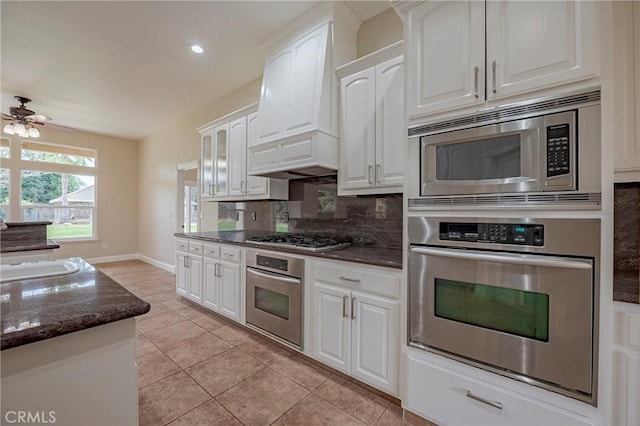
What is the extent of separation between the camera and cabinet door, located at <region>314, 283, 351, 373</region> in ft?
6.27

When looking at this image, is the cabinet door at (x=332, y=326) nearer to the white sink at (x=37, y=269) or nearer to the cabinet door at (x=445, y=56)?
the cabinet door at (x=445, y=56)

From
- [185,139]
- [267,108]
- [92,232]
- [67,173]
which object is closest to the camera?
[267,108]

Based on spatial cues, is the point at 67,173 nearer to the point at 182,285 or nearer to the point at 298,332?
the point at 182,285

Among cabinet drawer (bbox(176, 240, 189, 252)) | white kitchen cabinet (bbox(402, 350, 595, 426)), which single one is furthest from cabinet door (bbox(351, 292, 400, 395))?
cabinet drawer (bbox(176, 240, 189, 252))

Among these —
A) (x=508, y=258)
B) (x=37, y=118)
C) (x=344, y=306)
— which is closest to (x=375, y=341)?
(x=344, y=306)

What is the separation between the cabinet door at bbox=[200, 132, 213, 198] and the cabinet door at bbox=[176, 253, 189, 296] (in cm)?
92

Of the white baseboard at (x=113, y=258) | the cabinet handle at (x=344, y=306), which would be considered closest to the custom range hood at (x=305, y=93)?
the cabinet handle at (x=344, y=306)

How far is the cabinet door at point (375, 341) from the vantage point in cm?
169

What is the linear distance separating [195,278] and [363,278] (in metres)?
2.44

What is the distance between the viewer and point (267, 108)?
274 centimetres

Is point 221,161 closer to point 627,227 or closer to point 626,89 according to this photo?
point 626,89

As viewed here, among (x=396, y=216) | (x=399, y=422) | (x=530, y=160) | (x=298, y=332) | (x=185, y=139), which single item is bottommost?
(x=399, y=422)

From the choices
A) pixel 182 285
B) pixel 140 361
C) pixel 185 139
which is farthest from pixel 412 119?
pixel 185 139

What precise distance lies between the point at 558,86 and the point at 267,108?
90.2 inches
